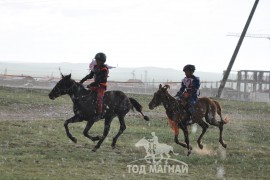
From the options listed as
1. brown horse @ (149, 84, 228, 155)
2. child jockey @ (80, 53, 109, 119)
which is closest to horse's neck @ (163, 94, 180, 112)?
brown horse @ (149, 84, 228, 155)

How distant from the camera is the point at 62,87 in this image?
1471 cm

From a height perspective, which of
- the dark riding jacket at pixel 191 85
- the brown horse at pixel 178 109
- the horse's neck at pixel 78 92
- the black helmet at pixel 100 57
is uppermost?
the black helmet at pixel 100 57

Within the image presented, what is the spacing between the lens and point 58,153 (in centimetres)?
1496

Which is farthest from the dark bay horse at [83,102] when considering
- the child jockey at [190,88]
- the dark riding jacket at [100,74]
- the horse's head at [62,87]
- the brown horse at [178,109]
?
the child jockey at [190,88]

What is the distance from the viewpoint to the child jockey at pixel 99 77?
14789 millimetres

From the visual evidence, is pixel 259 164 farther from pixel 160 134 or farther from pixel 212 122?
pixel 160 134

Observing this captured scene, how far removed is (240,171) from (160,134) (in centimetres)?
742

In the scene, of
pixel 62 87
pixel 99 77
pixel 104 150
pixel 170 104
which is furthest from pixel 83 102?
pixel 170 104

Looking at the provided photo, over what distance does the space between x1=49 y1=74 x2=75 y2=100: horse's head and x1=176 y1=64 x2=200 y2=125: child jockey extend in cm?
336

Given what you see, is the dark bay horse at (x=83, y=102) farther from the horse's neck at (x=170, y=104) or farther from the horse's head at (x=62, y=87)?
the horse's neck at (x=170, y=104)

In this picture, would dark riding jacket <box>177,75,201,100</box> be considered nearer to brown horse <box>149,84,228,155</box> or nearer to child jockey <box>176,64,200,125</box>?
child jockey <box>176,64,200,125</box>

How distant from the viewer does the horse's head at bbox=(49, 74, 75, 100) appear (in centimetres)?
1468

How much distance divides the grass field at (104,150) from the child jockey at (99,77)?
1.67 meters

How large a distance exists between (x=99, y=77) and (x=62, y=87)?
112cm
